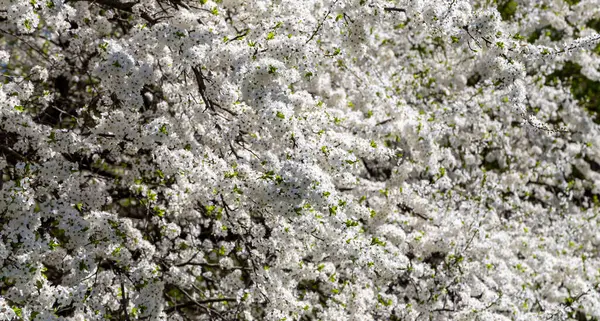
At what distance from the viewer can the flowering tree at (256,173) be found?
4785 mm

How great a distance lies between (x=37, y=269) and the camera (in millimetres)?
4605

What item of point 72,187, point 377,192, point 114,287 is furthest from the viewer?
point 377,192

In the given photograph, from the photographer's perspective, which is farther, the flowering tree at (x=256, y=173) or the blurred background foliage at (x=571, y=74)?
the blurred background foliage at (x=571, y=74)

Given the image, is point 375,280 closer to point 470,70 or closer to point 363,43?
point 363,43

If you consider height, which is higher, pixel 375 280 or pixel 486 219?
pixel 486 219

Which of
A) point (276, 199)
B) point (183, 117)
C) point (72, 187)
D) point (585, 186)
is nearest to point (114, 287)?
point (72, 187)

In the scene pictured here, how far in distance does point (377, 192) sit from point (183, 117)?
9.49 feet

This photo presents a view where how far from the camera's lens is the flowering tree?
15.7ft

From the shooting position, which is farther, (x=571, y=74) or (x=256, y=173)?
(x=571, y=74)

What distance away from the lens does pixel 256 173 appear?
5.06m

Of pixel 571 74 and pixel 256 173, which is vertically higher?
pixel 571 74

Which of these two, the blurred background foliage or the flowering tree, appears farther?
the blurred background foliage

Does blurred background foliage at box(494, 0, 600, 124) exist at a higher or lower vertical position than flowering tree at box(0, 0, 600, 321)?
higher

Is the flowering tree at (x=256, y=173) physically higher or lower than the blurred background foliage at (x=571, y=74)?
lower
